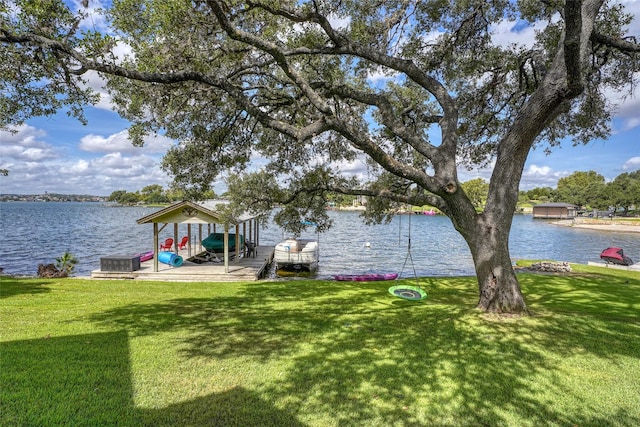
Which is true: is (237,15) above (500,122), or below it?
above

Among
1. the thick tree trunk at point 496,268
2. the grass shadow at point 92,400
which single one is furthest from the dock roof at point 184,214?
the thick tree trunk at point 496,268

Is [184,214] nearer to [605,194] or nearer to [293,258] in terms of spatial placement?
[293,258]

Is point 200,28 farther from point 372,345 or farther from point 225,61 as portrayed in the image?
point 372,345

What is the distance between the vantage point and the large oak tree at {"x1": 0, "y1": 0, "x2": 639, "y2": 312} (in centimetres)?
602

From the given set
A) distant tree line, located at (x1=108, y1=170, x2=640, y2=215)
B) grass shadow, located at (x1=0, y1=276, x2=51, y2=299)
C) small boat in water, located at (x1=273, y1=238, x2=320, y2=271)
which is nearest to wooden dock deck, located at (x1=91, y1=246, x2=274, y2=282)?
small boat in water, located at (x1=273, y1=238, x2=320, y2=271)

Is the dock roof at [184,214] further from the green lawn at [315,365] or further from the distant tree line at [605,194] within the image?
the distant tree line at [605,194]

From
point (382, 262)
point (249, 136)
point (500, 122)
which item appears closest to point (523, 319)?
point (500, 122)

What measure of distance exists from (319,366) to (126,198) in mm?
160565

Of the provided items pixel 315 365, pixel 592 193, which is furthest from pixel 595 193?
pixel 315 365

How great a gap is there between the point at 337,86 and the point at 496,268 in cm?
509

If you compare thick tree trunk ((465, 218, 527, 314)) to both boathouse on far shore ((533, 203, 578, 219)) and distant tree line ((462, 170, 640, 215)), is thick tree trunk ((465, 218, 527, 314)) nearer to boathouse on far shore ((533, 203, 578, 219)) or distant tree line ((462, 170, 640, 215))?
distant tree line ((462, 170, 640, 215))

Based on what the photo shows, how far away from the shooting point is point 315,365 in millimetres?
4770

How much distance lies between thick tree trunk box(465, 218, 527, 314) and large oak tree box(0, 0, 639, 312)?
0.09 ft

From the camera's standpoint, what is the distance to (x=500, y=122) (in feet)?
35.4
